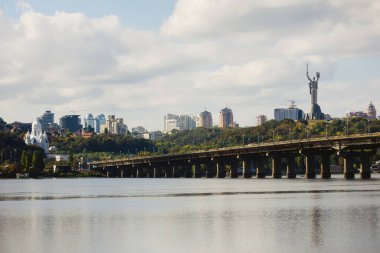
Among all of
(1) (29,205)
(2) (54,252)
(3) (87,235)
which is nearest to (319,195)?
(1) (29,205)

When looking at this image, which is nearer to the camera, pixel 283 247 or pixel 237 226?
pixel 283 247

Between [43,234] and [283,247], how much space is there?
2361 cm

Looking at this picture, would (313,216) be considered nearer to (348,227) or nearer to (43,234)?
(348,227)

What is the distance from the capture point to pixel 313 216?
8431cm

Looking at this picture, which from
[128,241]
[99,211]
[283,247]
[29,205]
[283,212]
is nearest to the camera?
[283,247]

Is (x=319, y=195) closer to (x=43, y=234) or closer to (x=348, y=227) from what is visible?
(x=348, y=227)

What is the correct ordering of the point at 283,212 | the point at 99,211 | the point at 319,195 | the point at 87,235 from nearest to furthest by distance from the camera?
the point at 87,235, the point at 283,212, the point at 99,211, the point at 319,195

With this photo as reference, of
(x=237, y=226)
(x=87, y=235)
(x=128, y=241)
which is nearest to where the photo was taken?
(x=128, y=241)

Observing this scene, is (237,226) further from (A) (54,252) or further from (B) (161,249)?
(A) (54,252)

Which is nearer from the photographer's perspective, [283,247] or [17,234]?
[283,247]

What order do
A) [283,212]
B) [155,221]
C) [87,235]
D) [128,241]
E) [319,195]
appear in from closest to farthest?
[128,241], [87,235], [155,221], [283,212], [319,195]

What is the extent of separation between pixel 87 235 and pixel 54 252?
32.4ft

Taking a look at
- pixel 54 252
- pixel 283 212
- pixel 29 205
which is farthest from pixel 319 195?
pixel 54 252

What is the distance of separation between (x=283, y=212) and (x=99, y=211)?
22598 mm
